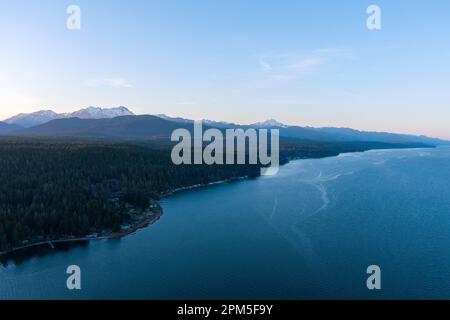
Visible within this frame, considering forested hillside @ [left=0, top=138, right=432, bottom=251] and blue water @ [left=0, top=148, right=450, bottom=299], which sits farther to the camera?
forested hillside @ [left=0, top=138, right=432, bottom=251]

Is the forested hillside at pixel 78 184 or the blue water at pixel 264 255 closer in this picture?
the blue water at pixel 264 255

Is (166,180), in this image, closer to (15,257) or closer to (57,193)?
(57,193)

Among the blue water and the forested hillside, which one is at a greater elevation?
the forested hillside

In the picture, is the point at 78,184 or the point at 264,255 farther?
the point at 78,184

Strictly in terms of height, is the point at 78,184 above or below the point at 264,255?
above

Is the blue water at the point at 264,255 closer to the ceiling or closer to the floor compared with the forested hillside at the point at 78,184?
closer to the floor
